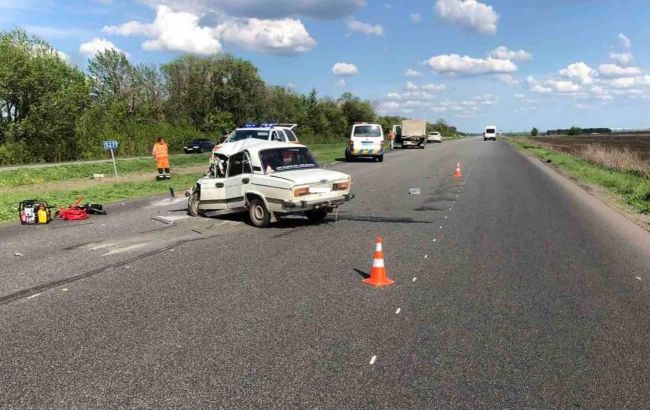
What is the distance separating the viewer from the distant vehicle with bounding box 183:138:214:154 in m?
46.8

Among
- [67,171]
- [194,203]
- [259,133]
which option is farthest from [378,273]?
[67,171]

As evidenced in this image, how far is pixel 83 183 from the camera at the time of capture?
22.5m

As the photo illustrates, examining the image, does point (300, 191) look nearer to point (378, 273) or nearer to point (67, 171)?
point (378, 273)

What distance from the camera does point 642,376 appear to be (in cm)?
421

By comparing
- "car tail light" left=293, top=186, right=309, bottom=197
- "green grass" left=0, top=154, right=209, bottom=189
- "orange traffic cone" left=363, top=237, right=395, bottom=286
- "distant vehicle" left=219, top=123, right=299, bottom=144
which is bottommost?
"orange traffic cone" left=363, top=237, right=395, bottom=286

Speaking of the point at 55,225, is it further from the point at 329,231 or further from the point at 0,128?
the point at 0,128

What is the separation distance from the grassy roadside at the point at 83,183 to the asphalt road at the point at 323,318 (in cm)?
597

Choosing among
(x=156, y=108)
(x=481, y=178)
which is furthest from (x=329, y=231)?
(x=156, y=108)

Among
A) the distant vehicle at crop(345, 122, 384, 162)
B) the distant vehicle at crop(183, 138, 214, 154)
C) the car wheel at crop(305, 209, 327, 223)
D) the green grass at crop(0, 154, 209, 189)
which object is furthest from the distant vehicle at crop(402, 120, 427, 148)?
the car wheel at crop(305, 209, 327, 223)

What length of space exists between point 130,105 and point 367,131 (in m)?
44.8

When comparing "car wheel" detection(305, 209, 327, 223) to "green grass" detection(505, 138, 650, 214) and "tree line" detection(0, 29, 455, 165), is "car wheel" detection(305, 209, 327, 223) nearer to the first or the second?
"green grass" detection(505, 138, 650, 214)

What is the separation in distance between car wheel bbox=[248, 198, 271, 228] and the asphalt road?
342 millimetres

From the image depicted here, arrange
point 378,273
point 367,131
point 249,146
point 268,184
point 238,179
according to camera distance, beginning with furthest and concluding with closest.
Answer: point 367,131 < point 249,146 < point 238,179 < point 268,184 < point 378,273

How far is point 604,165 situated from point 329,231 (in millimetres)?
25322
